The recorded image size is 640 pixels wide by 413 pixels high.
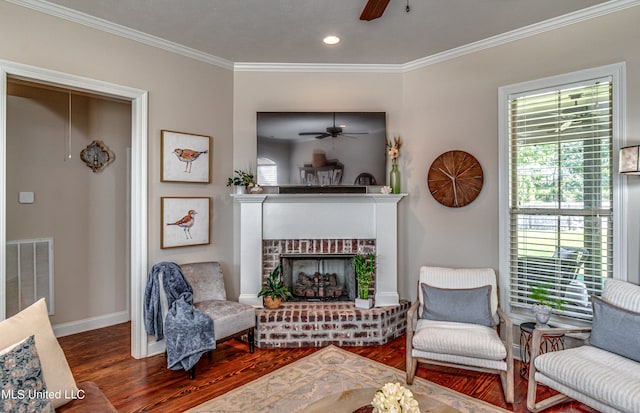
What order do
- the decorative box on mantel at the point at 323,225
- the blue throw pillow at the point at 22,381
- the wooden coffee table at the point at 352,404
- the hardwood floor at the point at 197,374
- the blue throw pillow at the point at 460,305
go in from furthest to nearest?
1. the decorative box on mantel at the point at 323,225
2. the blue throw pillow at the point at 460,305
3. the hardwood floor at the point at 197,374
4. the wooden coffee table at the point at 352,404
5. the blue throw pillow at the point at 22,381

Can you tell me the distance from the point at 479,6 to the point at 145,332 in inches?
153

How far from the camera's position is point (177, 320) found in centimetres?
292

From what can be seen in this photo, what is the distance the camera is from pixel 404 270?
13.5 feet

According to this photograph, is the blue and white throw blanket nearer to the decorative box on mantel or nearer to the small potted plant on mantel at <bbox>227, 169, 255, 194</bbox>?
the decorative box on mantel

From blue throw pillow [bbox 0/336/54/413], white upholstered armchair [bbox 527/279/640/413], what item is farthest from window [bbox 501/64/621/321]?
blue throw pillow [bbox 0/336/54/413]

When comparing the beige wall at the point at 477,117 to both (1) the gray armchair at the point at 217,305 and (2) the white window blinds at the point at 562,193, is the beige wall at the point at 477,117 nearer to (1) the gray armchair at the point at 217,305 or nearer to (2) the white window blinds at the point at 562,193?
(2) the white window blinds at the point at 562,193

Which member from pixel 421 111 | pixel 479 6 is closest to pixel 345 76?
pixel 421 111

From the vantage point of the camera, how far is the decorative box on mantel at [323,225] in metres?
3.86

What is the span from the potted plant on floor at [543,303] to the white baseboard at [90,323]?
422 cm

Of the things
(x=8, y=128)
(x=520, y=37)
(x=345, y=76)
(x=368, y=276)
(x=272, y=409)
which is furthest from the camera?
(x=345, y=76)

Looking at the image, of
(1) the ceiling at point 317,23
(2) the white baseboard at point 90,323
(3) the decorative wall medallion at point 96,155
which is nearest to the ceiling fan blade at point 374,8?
(1) the ceiling at point 317,23

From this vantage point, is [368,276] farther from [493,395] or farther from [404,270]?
[493,395]

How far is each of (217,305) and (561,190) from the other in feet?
10.4

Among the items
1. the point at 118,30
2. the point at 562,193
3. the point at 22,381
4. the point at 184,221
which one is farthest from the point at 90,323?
the point at 562,193
